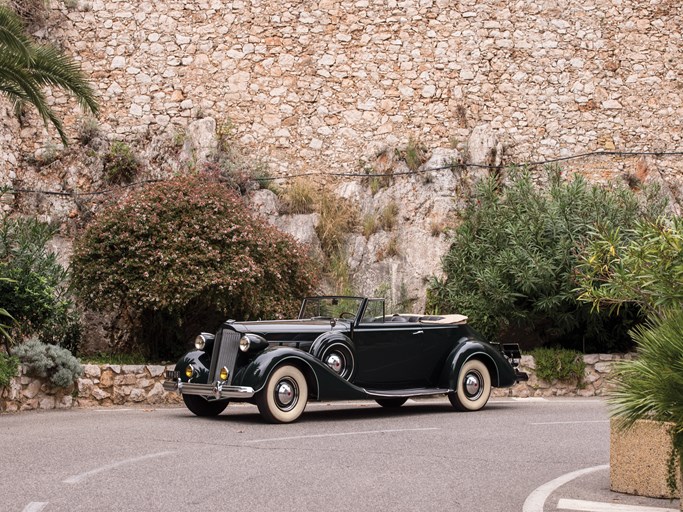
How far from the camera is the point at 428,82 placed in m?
23.4

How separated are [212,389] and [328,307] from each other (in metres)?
5.64

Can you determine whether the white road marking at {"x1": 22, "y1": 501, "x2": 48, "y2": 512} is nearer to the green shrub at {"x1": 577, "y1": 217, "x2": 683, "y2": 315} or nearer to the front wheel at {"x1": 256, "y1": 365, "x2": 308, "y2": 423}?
the green shrub at {"x1": 577, "y1": 217, "x2": 683, "y2": 315}

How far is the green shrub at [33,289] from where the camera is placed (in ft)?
47.4

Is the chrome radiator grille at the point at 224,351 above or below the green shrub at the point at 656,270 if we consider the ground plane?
below

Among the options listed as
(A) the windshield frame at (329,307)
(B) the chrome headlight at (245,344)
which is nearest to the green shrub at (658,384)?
(B) the chrome headlight at (245,344)

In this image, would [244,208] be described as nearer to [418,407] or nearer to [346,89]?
[418,407]

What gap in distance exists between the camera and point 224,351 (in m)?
11.6

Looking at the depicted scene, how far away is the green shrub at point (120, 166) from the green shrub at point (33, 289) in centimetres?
525

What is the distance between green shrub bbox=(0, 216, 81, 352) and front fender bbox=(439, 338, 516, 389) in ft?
21.2

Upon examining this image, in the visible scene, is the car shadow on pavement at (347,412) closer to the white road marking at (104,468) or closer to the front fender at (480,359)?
the front fender at (480,359)

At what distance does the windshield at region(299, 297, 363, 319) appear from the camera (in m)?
13.5

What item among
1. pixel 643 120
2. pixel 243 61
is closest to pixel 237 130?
pixel 243 61

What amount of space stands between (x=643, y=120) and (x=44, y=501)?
20439 millimetres

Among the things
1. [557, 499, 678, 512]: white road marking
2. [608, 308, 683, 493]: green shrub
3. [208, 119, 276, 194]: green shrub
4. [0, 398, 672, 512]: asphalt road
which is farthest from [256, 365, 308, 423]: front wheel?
[208, 119, 276, 194]: green shrub
